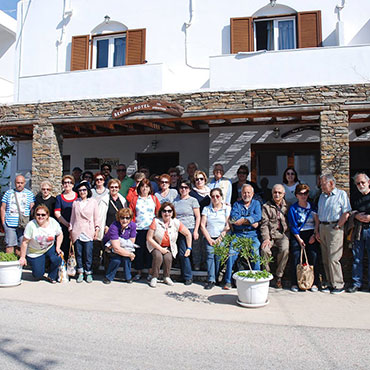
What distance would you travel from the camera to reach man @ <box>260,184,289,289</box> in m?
5.80

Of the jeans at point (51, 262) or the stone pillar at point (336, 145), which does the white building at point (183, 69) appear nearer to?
the stone pillar at point (336, 145)

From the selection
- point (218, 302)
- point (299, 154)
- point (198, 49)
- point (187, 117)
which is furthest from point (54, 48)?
point (218, 302)

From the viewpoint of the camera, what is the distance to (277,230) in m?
5.89

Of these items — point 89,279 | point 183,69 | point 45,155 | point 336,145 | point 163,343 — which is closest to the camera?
point 163,343

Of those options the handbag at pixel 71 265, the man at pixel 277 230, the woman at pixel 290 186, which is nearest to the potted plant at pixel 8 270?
the handbag at pixel 71 265

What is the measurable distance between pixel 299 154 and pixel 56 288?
650 centimetres

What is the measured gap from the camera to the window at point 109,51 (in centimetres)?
1097

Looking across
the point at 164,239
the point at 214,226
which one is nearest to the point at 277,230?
the point at 214,226

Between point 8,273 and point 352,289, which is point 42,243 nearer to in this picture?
point 8,273

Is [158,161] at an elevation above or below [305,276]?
above

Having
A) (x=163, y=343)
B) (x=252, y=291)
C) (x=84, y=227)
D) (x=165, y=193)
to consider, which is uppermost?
(x=165, y=193)

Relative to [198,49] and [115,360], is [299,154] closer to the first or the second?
[198,49]

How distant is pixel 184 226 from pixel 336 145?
3110 mm

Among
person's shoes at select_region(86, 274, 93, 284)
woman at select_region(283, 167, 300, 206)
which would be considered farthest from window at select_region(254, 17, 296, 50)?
person's shoes at select_region(86, 274, 93, 284)
